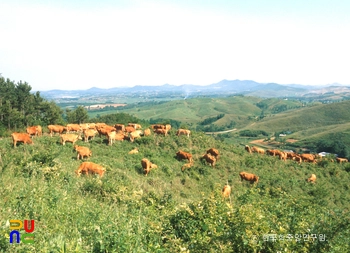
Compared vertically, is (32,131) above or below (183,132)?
above

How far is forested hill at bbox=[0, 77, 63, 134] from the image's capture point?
4300 cm

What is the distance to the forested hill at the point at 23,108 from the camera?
4300 cm

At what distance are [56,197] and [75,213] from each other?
93cm

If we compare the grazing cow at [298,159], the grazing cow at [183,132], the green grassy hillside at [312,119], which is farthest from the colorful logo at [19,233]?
the green grassy hillside at [312,119]

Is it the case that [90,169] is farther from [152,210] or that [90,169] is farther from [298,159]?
[298,159]

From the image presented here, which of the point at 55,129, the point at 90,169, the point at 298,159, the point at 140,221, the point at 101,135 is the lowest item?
the point at 298,159

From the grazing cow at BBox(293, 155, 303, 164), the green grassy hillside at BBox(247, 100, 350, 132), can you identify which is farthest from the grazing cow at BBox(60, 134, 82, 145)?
the green grassy hillside at BBox(247, 100, 350, 132)

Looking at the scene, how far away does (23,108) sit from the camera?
4881 centimetres

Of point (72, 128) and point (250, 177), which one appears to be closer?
point (250, 177)

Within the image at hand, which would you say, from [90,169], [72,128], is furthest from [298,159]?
[90,169]

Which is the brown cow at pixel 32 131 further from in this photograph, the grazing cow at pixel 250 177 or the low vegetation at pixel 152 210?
the grazing cow at pixel 250 177

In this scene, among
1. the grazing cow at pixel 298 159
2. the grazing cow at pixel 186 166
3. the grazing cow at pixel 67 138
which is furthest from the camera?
the grazing cow at pixel 298 159

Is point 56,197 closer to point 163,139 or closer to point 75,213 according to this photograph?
point 75,213

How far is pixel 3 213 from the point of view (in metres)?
5.22
